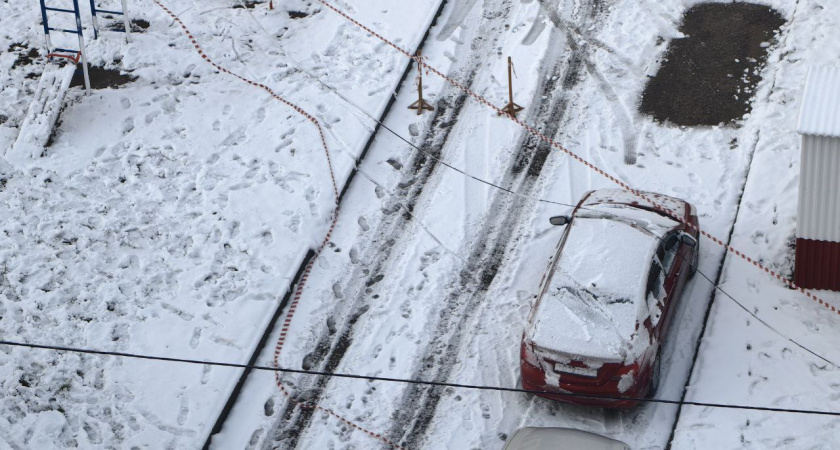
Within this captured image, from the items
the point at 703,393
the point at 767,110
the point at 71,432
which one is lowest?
the point at 71,432

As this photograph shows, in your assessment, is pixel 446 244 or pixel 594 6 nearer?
pixel 446 244

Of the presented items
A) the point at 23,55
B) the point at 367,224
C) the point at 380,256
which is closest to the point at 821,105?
the point at 380,256

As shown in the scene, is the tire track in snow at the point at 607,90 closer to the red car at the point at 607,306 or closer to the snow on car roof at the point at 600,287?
the red car at the point at 607,306

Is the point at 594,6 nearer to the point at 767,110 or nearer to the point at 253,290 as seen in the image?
the point at 767,110

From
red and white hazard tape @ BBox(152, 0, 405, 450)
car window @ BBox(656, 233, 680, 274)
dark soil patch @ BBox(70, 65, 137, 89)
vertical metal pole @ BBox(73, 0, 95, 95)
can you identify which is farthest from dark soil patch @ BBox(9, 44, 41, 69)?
car window @ BBox(656, 233, 680, 274)

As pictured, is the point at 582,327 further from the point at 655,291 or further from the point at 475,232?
the point at 475,232

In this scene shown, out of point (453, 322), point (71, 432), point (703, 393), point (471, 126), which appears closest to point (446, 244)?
point (453, 322)

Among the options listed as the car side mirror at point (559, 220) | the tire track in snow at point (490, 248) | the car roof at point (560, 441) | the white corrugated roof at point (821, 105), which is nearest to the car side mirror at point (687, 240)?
the car side mirror at point (559, 220)
